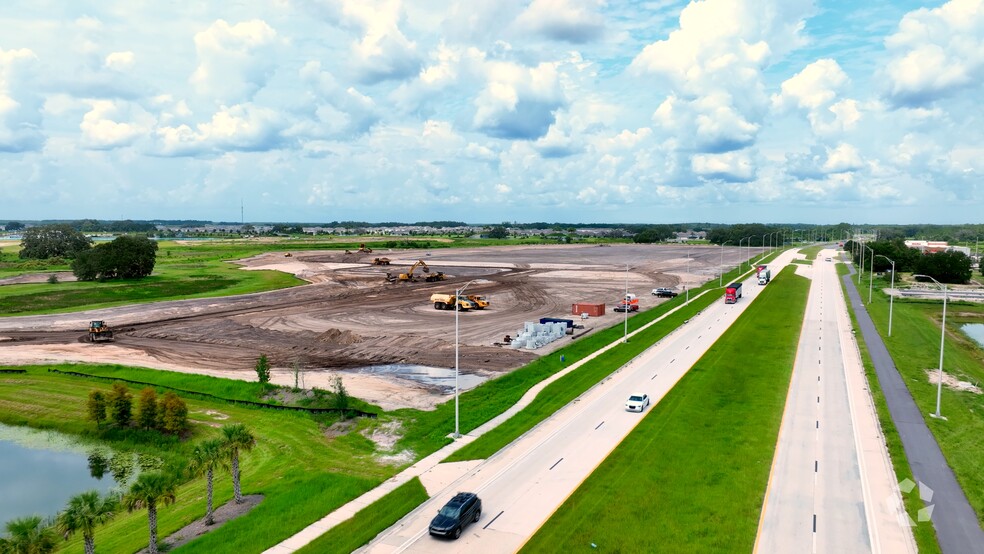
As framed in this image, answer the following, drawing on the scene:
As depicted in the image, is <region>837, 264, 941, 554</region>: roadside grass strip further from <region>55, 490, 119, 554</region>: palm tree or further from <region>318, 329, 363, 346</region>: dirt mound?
<region>318, 329, 363, 346</region>: dirt mound

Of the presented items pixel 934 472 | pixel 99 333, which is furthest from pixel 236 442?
pixel 99 333

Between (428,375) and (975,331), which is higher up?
(975,331)

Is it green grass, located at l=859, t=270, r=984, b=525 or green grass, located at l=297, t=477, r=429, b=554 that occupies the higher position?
green grass, located at l=859, t=270, r=984, b=525

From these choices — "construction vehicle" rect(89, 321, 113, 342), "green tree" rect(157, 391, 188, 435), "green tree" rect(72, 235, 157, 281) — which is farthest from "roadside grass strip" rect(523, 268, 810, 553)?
"green tree" rect(72, 235, 157, 281)

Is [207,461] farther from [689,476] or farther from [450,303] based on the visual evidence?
[450,303]

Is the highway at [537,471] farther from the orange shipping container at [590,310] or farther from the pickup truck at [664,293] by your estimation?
the pickup truck at [664,293]

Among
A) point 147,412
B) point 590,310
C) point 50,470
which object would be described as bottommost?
point 50,470
